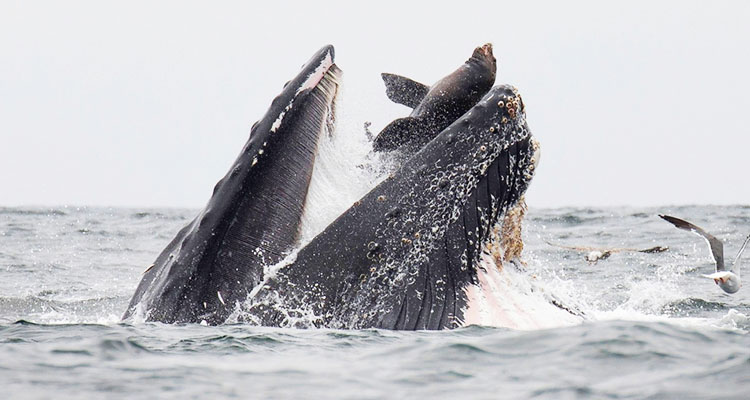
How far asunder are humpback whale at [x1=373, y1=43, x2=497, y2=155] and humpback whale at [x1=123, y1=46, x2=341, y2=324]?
44 cm

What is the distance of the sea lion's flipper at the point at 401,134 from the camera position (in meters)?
5.81

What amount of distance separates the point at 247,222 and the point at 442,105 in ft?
4.30

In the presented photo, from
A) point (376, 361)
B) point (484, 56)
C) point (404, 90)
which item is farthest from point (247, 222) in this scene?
point (484, 56)

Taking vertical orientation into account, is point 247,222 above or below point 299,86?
below

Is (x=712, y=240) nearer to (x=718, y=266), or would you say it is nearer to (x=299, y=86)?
(x=718, y=266)

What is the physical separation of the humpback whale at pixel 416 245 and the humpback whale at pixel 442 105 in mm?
248

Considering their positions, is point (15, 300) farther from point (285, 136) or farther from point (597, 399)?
point (597, 399)

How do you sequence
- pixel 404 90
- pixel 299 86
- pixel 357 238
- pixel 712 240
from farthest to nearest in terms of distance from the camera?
pixel 712 240 → pixel 404 90 → pixel 299 86 → pixel 357 238

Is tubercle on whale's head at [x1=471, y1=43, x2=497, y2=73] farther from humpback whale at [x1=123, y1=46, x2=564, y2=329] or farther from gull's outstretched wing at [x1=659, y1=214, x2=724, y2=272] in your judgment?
gull's outstretched wing at [x1=659, y1=214, x2=724, y2=272]

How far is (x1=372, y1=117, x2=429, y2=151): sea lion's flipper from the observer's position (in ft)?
19.1

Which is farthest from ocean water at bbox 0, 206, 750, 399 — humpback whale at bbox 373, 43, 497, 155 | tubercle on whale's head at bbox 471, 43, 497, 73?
tubercle on whale's head at bbox 471, 43, 497, 73

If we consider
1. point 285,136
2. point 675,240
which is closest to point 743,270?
point 675,240

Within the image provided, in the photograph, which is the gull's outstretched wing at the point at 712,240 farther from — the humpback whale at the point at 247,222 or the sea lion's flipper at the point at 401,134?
the humpback whale at the point at 247,222

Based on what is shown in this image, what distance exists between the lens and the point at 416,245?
5438mm
